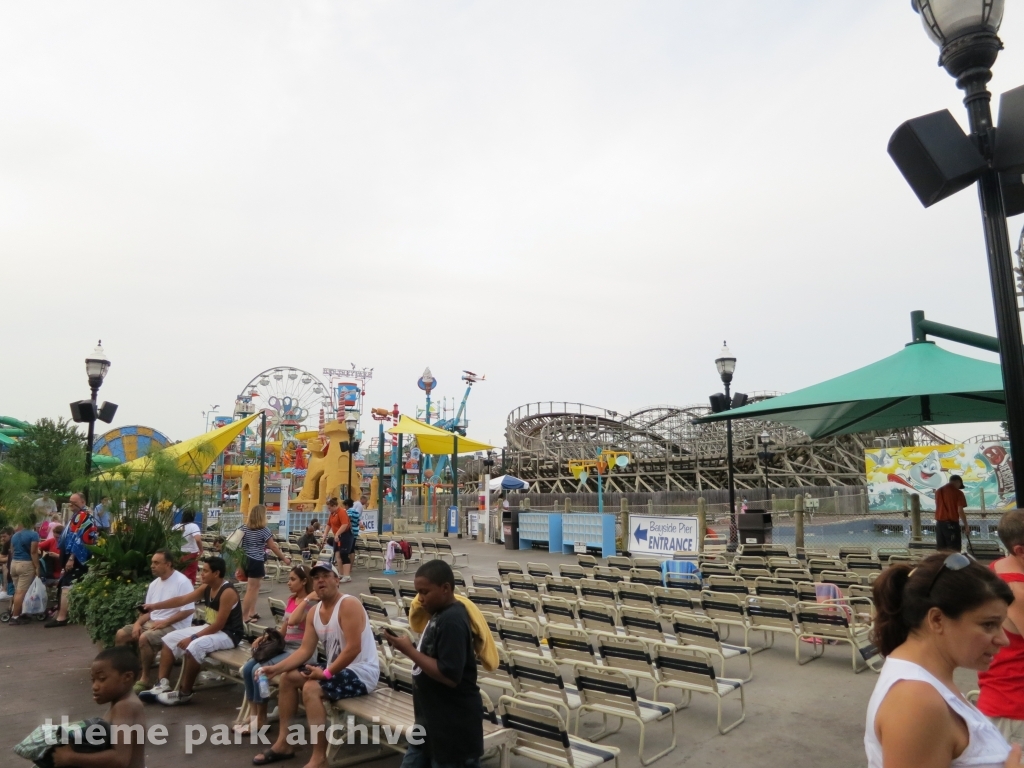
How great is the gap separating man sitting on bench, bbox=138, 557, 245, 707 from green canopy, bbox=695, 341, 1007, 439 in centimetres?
612

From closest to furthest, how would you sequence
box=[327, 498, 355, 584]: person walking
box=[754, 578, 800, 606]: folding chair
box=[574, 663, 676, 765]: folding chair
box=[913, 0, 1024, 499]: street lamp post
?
box=[913, 0, 1024, 499]: street lamp post < box=[574, 663, 676, 765]: folding chair < box=[754, 578, 800, 606]: folding chair < box=[327, 498, 355, 584]: person walking

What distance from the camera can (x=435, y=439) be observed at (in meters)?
20.8

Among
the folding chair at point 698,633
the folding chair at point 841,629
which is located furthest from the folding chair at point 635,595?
the folding chair at point 841,629

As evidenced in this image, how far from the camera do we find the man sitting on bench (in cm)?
569

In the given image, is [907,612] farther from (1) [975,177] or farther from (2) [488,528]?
(2) [488,528]

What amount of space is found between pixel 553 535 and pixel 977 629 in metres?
17.4

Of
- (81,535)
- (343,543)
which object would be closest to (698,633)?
(343,543)

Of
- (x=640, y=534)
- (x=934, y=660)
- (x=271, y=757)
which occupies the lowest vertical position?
(x=271, y=757)

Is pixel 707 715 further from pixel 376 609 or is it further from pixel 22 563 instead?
pixel 22 563

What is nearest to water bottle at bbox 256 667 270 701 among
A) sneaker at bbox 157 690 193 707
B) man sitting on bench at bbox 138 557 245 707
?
man sitting on bench at bbox 138 557 245 707

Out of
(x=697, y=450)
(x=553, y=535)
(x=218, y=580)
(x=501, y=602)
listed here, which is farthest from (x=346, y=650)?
(x=697, y=450)

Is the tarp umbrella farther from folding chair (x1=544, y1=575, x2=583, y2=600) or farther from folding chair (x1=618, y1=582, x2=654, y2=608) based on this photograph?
folding chair (x1=618, y1=582, x2=654, y2=608)

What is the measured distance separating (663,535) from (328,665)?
27.8 feet

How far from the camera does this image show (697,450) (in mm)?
42531
